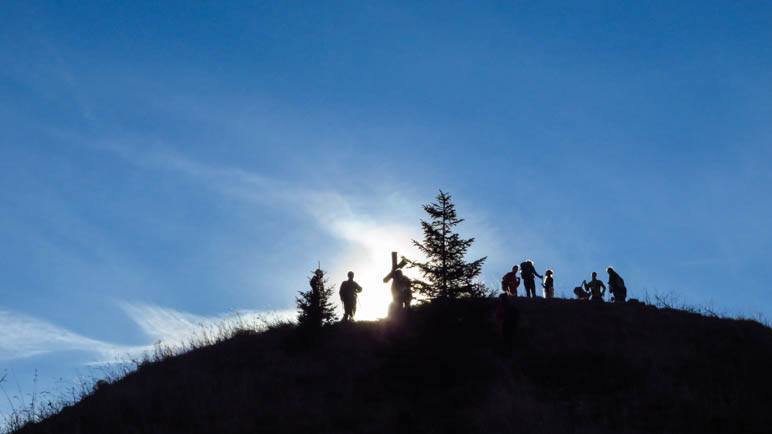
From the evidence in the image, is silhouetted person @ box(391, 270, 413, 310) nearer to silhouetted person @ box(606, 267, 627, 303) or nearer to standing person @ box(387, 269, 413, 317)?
standing person @ box(387, 269, 413, 317)

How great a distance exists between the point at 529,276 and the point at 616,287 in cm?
400

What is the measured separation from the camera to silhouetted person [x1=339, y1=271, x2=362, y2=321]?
79.8 ft

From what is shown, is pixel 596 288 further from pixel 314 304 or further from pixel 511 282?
pixel 314 304

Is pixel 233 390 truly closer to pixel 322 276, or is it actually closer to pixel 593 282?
pixel 322 276

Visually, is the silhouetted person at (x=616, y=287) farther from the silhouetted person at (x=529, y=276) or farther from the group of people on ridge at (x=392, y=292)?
the group of people on ridge at (x=392, y=292)

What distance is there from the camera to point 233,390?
682 inches

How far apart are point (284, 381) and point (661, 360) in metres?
11.2

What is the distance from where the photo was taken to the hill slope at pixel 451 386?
48.6 ft

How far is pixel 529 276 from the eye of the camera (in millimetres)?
28828

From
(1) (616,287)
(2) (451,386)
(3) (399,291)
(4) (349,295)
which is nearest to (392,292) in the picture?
(3) (399,291)

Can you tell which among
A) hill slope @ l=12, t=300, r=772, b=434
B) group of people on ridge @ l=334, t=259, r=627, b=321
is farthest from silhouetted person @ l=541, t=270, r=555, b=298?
hill slope @ l=12, t=300, r=772, b=434

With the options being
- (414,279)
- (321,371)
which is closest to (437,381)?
(414,279)

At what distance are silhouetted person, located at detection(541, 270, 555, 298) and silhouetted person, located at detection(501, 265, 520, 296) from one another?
1.93 m

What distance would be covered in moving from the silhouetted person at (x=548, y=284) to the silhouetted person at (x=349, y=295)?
10.3 m
